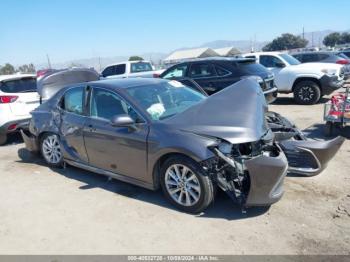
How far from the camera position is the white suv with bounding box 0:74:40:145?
26.0ft

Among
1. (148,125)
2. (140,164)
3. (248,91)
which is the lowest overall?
(140,164)

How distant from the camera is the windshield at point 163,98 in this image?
472 cm

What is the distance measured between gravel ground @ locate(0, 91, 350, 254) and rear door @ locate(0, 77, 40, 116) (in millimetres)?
2795

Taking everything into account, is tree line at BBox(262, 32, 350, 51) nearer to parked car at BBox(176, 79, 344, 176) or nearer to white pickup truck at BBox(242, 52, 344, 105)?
white pickup truck at BBox(242, 52, 344, 105)

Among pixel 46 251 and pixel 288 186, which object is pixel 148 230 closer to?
pixel 46 251

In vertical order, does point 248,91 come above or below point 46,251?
above

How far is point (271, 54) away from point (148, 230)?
1050cm

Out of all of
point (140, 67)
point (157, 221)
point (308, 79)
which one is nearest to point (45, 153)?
point (157, 221)

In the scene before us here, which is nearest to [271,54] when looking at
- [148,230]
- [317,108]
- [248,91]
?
[317,108]

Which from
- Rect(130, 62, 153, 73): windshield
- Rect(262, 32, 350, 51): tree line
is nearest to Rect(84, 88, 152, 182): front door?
Rect(130, 62, 153, 73): windshield

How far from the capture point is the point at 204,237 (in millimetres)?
3811

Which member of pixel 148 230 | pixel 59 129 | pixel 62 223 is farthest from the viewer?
pixel 59 129

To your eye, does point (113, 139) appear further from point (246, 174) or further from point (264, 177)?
Answer: point (264, 177)

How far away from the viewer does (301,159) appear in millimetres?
5094
